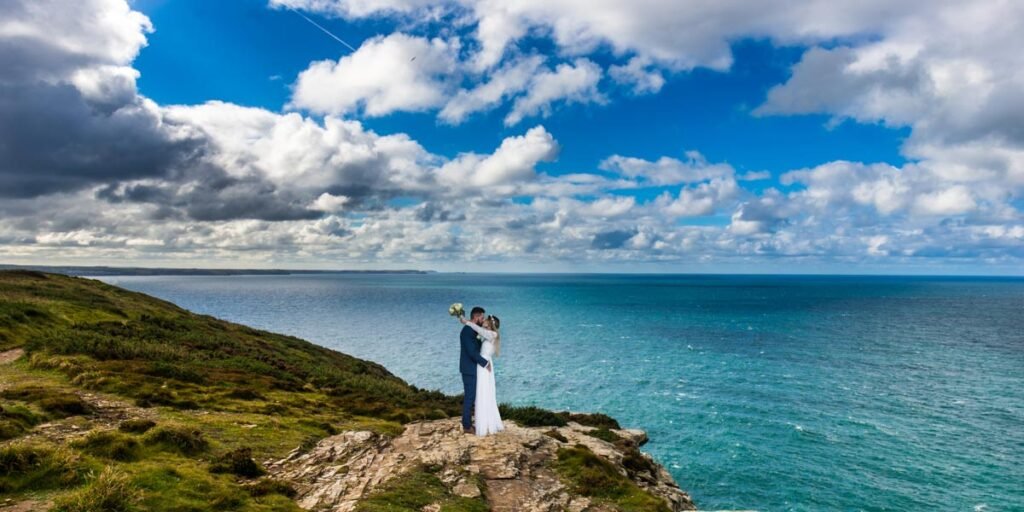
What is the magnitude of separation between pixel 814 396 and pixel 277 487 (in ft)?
206

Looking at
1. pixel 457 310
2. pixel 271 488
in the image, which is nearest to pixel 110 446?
pixel 271 488

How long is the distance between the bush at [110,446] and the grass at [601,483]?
46.2 feet

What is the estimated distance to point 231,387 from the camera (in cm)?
3120

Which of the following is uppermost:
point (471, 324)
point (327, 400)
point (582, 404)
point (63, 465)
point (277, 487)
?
point (471, 324)

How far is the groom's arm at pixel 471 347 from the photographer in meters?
20.5

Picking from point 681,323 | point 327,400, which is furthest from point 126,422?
point 681,323

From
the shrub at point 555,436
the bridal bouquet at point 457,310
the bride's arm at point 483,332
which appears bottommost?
the shrub at point 555,436

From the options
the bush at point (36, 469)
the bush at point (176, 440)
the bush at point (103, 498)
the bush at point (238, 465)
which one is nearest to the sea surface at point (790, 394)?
the bush at point (238, 465)

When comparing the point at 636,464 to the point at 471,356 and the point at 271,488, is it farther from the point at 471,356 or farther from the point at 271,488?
the point at 271,488

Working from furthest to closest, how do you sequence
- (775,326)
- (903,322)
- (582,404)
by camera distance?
(903,322), (775,326), (582,404)

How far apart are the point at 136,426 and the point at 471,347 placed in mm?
12390

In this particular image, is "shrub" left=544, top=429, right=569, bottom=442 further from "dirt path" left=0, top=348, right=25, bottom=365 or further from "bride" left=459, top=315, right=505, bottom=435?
"dirt path" left=0, top=348, right=25, bottom=365

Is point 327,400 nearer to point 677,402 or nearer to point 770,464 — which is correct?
point 770,464

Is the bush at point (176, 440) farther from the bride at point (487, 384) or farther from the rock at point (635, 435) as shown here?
the rock at point (635, 435)
